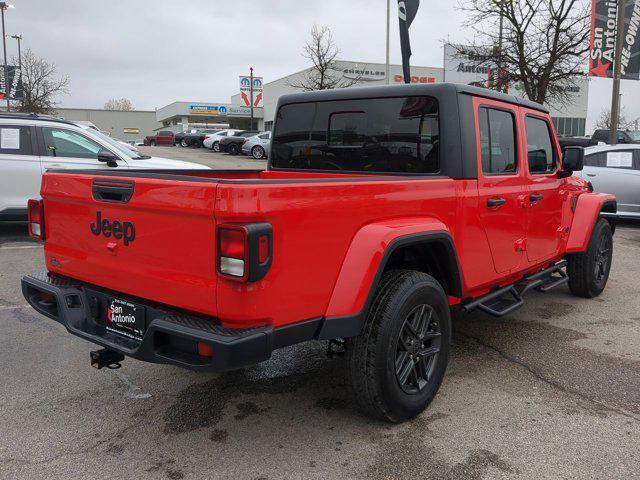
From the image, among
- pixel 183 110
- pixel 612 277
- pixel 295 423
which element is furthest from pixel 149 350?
pixel 183 110

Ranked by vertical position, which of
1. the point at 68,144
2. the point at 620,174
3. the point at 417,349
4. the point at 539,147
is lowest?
the point at 417,349

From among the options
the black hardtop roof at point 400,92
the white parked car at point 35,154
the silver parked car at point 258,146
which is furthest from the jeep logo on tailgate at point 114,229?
the silver parked car at point 258,146

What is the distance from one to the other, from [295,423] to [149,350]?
1.04 meters

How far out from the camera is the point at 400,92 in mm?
3713

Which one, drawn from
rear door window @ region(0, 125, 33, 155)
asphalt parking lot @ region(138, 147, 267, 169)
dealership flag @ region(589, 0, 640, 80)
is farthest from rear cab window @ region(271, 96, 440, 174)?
asphalt parking lot @ region(138, 147, 267, 169)

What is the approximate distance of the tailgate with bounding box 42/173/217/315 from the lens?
8.07 feet

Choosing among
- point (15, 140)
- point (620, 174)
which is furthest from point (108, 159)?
point (620, 174)

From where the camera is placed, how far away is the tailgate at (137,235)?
96.9 inches

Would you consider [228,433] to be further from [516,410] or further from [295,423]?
[516,410]

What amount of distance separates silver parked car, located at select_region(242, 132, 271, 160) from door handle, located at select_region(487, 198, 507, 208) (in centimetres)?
2512

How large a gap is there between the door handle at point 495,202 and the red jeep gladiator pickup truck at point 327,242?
12mm

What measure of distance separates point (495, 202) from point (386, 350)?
1.47m

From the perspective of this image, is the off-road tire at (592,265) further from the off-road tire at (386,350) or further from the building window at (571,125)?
the building window at (571,125)

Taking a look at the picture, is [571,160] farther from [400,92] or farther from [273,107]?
[273,107]
